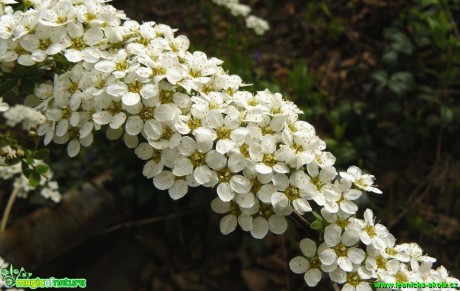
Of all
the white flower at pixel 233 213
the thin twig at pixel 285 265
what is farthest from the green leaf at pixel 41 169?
the thin twig at pixel 285 265

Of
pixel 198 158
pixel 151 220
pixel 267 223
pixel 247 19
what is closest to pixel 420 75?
pixel 247 19

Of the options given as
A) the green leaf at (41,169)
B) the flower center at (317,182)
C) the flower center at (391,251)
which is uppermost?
the flower center at (317,182)

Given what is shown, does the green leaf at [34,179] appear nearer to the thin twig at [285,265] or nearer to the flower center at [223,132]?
the flower center at [223,132]

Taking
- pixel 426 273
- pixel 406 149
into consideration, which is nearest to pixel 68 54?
pixel 426 273

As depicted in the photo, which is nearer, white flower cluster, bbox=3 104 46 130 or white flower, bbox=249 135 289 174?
white flower, bbox=249 135 289 174

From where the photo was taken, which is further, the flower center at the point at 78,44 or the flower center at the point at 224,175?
the flower center at the point at 78,44

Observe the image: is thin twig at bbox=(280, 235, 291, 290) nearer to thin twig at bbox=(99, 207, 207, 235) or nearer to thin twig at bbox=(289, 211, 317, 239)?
thin twig at bbox=(99, 207, 207, 235)

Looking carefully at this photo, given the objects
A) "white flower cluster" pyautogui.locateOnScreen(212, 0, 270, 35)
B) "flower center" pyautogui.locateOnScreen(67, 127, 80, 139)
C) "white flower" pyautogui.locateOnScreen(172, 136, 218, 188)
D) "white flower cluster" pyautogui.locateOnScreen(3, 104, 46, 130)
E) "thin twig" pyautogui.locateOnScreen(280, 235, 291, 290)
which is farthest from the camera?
"white flower cluster" pyautogui.locateOnScreen(212, 0, 270, 35)

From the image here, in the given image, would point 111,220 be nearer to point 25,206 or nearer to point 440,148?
point 25,206

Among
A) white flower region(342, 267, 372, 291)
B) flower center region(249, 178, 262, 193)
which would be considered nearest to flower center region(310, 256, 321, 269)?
white flower region(342, 267, 372, 291)

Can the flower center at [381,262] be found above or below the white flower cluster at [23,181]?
above
